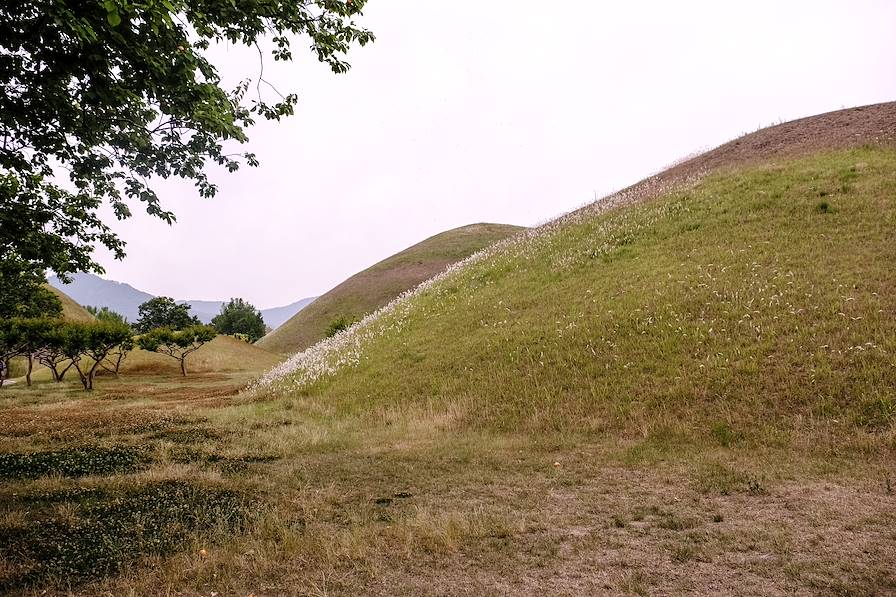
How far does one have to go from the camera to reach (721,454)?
10.1 meters

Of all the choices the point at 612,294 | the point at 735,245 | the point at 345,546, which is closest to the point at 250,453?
the point at 345,546

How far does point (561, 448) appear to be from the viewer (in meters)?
11.6

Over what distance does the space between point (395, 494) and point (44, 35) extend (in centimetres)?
929

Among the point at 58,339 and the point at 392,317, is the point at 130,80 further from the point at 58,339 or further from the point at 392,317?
the point at 58,339

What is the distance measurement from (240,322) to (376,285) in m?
35.8

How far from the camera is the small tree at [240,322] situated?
9475cm

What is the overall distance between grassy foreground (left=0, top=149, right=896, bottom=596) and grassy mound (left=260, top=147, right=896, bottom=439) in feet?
0.33

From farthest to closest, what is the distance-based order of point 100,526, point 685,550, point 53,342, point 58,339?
point 53,342, point 58,339, point 100,526, point 685,550

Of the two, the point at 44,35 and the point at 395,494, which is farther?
the point at 395,494

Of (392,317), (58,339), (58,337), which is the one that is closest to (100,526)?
(392,317)

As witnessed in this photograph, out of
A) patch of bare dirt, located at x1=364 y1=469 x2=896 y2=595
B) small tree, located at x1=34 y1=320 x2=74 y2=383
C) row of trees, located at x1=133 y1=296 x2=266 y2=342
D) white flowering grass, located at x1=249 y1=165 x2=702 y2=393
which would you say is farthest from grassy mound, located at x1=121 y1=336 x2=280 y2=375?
patch of bare dirt, located at x1=364 y1=469 x2=896 y2=595

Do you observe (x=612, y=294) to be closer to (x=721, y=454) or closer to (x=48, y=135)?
(x=721, y=454)

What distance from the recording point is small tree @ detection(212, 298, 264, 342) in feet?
311

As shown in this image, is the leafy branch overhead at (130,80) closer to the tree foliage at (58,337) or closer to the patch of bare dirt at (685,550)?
the patch of bare dirt at (685,550)
